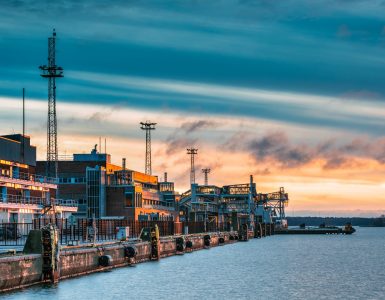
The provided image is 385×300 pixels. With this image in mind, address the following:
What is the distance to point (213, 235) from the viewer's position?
147500 millimetres

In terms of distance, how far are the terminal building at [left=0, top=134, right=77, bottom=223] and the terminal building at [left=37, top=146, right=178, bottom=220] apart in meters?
31.5

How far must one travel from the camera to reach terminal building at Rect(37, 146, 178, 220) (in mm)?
160000

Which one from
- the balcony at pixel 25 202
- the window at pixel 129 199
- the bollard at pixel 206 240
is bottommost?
the bollard at pixel 206 240

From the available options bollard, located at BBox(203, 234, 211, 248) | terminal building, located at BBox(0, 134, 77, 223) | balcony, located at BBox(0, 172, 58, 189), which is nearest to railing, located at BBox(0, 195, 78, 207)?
terminal building, located at BBox(0, 134, 77, 223)

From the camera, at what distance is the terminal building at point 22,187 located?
101200 millimetres

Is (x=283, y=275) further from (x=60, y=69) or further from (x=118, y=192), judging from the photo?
(x=118, y=192)

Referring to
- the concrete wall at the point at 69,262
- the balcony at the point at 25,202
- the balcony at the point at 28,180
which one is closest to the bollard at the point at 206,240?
the balcony at the point at 25,202

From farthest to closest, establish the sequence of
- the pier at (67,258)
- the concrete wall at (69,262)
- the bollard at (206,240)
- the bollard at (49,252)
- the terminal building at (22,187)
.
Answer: the bollard at (206,240), the terminal building at (22,187), the bollard at (49,252), the pier at (67,258), the concrete wall at (69,262)

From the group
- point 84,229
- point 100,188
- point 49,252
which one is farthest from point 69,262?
point 100,188

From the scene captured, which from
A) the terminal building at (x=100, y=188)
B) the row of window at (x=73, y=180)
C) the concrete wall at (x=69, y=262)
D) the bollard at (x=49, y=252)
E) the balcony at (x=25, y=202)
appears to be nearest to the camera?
the concrete wall at (x=69, y=262)

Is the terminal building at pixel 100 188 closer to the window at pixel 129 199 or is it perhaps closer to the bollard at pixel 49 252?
the window at pixel 129 199

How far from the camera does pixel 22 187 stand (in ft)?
361

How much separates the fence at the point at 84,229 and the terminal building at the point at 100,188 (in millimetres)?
15975

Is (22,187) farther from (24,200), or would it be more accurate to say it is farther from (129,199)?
(129,199)
